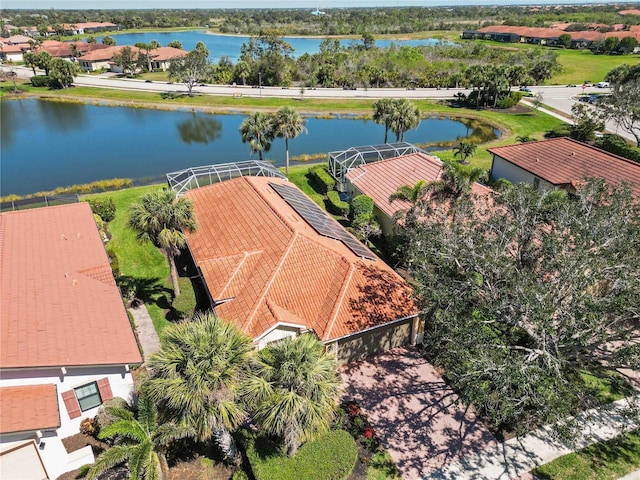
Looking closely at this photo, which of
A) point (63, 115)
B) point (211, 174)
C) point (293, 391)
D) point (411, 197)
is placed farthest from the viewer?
point (63, 115)

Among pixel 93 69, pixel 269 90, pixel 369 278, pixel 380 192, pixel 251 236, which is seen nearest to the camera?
pixel 369 278

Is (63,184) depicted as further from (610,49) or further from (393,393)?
(610,49)

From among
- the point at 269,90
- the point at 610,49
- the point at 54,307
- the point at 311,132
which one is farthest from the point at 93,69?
the point at 610,49

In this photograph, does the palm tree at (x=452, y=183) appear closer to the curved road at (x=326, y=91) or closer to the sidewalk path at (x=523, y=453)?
the sidewalk path at (x=523, y=453)

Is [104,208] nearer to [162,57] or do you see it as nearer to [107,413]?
[107,413]

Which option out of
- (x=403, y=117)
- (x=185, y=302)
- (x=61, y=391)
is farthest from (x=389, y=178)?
(x=61, y=391)

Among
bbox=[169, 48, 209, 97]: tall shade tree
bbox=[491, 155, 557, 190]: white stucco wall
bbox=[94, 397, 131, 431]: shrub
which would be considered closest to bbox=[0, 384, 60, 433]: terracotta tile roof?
bbox=[94, 397, 131, 431]: shrub
